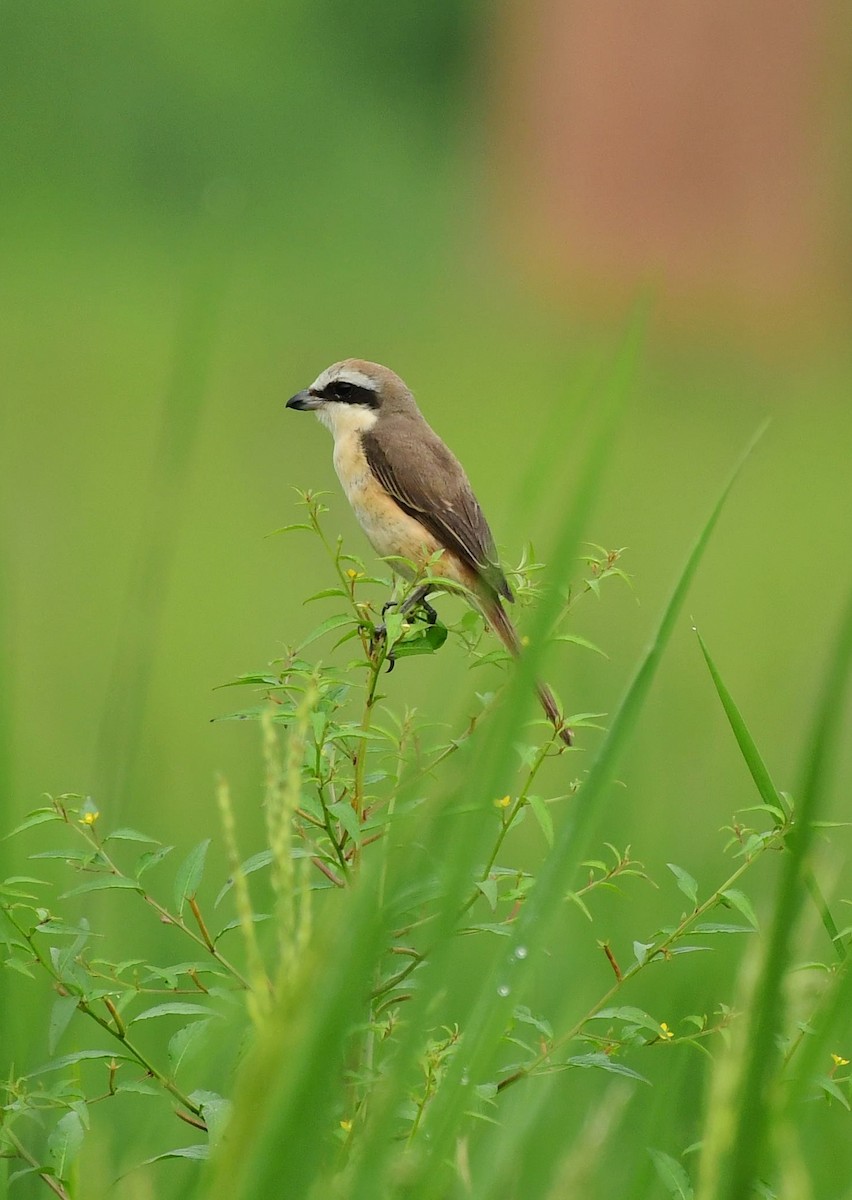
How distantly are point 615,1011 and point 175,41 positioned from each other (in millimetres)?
12446

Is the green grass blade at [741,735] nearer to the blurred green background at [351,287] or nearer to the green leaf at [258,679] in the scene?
the green leaf at [258,679]

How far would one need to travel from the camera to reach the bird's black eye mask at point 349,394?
Result: 2947 mm

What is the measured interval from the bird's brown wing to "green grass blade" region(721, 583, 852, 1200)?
1.60 m

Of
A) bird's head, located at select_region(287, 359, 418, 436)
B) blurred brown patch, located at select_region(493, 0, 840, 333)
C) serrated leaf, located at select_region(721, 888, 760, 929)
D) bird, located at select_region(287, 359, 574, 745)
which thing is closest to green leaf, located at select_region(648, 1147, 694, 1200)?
serrated leaf, located at select_region(721, 888, 760, 929)

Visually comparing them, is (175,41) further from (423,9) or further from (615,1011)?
(615,1011)

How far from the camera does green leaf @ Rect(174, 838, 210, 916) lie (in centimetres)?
150

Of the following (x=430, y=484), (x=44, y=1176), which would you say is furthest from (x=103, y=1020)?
(x=430, y=484)

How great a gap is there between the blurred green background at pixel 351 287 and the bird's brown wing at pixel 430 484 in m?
3.26

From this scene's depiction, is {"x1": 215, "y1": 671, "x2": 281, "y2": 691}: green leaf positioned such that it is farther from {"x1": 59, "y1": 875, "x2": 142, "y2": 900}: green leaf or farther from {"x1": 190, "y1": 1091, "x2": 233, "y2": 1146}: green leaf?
{"x1": 190, "y1": 1091, "x2": 233, "y2": 1146}: green leaf

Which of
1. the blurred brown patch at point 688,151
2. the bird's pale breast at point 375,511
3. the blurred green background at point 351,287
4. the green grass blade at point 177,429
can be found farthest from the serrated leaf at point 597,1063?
the blurred brown patch at point 688,151

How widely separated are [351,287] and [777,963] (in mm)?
12426

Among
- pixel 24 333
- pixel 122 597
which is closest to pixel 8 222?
pixel 24 333

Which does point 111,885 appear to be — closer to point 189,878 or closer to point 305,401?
point 189,878

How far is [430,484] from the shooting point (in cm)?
279
